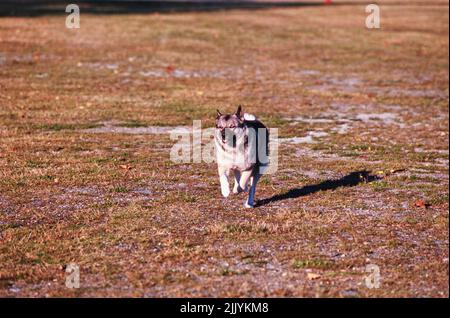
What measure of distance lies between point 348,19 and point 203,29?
14.3 metres

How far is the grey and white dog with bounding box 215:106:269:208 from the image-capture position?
1165 cm

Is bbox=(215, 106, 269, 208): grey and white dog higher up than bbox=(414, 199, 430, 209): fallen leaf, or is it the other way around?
bbox=(215, 106, 269, 208): grey and white dog

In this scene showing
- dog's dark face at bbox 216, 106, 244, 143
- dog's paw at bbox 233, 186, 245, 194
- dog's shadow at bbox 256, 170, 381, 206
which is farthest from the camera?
dog's shadow at bbox 256, 170, 381, 206

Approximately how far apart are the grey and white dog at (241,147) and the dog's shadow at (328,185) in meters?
0.65

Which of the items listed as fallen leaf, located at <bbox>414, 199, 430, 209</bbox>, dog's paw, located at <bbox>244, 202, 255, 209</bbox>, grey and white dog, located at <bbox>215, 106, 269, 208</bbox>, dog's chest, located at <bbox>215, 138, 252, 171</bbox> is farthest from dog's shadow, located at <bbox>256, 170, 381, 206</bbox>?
fallen leaf, located at <bbox>414, 199, 430, 209</bbox>

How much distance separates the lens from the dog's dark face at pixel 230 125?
11570 mm

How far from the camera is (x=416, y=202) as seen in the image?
41.7ft

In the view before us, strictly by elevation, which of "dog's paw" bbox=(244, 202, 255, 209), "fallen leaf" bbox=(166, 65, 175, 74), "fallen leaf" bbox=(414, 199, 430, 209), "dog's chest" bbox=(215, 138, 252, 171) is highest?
"dog's chest" bbox=(215, 138, 252, 171)

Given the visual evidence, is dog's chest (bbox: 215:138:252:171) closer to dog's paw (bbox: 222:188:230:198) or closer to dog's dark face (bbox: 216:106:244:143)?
dog's dark face (bbox: 216:106:244:143)

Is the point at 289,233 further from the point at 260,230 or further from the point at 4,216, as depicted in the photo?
the point at 4,216

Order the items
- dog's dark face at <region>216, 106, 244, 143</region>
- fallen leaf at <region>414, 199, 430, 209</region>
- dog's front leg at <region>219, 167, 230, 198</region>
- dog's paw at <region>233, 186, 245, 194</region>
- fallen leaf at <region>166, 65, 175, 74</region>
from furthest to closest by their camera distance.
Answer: fallen leaf at <region>166, 65, 175, 74</region> < fallen leaf at <region>414, 199, 430, 209</region> < dog's paw at <region>233, 186, 245, 194</region> < dog's front leg at <region>219, 167, 230, 198</region> < dog's dark face at <region>216, 106, 244, 143</region>

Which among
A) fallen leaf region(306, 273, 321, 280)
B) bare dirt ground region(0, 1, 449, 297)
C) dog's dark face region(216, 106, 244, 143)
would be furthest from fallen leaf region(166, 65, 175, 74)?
fallen leaf region(306, 273, 321, 280)

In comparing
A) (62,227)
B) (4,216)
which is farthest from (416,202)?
(4,216)

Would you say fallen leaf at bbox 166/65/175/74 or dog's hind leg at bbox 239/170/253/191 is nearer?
dog's hind leg at bbox 239/170/253/191
